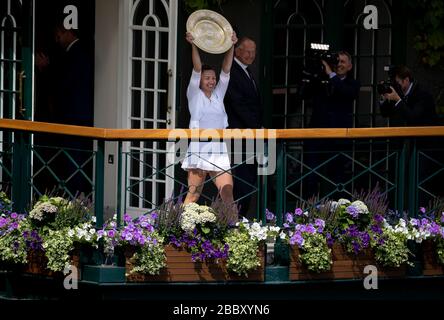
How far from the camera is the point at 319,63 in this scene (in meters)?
14.1

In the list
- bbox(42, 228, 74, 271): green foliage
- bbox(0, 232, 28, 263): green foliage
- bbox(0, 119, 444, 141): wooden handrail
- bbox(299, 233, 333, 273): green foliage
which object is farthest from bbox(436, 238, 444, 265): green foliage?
bbox(0, 232, 28, 263): green foliage

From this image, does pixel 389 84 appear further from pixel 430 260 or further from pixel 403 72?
pixel 430 260

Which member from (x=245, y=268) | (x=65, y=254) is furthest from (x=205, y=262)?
(x=65, y=254)

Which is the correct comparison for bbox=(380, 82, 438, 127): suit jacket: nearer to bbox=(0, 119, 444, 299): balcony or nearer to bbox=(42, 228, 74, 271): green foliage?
bbox=(0, 119, 444, 299): balcony

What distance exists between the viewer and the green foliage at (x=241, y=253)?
12125 mm

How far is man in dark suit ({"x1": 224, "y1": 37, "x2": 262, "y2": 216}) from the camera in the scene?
13828 millimetres

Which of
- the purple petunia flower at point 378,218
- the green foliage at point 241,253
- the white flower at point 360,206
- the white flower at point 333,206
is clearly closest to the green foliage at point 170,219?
the green foliage at point 241,253

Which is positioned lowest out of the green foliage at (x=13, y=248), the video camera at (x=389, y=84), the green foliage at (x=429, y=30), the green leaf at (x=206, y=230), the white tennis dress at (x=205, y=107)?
the green foliage at (x=13, y=248)

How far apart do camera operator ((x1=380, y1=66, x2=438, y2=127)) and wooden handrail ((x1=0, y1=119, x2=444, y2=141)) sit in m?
1.16

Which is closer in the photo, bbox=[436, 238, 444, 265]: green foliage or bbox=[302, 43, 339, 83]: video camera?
bbox=[436, 238, 444, 265]: green foliage

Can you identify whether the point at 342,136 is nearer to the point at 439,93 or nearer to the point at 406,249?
the point at 406,249

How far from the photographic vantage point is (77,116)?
14.6 metres

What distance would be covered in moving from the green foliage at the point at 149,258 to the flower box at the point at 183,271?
6 cm

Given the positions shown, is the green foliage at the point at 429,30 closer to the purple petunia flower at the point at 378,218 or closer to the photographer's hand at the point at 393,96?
the photographer's hand at the point at 393,96
